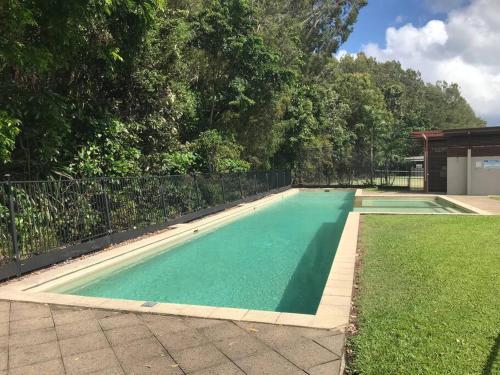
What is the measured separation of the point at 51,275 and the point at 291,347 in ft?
13.6

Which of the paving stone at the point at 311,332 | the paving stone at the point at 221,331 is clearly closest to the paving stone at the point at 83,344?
the paving stone at the point at 221,331

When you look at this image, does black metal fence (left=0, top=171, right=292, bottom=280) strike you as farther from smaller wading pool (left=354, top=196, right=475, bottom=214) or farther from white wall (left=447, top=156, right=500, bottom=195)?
white wall (left=447, top=156, right=500, bottom=195)

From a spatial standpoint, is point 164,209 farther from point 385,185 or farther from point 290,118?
point 385,185

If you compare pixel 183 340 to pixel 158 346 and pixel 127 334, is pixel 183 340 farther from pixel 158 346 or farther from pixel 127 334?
pixel 127 334

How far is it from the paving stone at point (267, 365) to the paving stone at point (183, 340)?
1.61 feet

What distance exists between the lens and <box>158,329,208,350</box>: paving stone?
3.37 metres

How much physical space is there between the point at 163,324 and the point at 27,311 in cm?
161

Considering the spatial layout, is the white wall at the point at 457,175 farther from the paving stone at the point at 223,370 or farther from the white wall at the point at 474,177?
the paving stone at the point at 223,370

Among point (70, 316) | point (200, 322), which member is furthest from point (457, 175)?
point (70, 316)

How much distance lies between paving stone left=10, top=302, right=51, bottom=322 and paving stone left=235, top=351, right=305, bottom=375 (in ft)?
7.60

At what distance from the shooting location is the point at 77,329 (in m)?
3.82

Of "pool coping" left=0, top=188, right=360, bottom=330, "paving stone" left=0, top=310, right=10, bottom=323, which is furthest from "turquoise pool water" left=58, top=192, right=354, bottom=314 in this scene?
"paving stone" left=0, top=310, right=10, bottom=323

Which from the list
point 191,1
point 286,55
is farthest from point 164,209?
point 286,55

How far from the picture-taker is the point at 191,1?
16.1m
